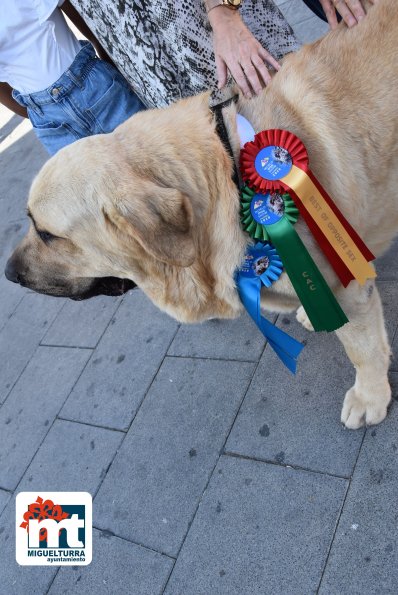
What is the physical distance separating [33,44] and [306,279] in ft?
6.17

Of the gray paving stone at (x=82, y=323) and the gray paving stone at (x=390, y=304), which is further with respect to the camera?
the gray paving stone at (x=82, y=323)

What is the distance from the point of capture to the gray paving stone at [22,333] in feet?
15.0

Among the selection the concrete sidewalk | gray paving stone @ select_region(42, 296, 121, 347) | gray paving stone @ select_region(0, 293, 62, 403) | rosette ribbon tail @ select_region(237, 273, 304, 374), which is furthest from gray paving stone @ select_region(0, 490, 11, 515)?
rosette ribbon tail @ select_region(237, 273, 304, 374)

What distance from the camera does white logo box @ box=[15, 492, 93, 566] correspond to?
300 cm

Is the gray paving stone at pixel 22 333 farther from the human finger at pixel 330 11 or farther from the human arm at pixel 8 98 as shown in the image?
the human finger at pixel 330 11

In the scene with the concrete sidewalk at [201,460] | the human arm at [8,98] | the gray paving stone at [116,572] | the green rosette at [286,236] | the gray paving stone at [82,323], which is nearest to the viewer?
the green rosette at [286,236]

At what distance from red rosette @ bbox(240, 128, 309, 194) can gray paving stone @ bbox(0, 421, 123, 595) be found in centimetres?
205

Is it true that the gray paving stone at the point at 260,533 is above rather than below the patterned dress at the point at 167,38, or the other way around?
below

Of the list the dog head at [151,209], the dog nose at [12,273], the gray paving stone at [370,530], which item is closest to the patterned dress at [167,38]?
the dog head at [151,209]

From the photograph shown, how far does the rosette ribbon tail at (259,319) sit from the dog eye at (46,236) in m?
0.83

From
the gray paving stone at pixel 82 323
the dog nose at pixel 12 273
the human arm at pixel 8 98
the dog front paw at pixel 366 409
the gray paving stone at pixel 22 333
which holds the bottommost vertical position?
the gray paving stone at pixel 82 323

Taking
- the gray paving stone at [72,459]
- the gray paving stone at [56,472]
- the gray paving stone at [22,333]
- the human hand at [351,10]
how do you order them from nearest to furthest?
the human hand at [351,10] < the gray paving stone at [56,472] < the gray paving stone at [72,459] < the gray paving stone at [22,333]

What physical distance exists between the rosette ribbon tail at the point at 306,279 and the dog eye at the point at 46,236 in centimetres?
94

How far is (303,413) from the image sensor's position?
2.88 metres
